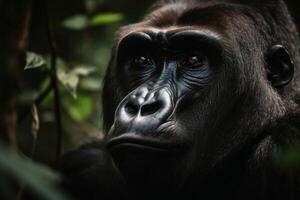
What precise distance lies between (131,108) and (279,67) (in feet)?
4.63

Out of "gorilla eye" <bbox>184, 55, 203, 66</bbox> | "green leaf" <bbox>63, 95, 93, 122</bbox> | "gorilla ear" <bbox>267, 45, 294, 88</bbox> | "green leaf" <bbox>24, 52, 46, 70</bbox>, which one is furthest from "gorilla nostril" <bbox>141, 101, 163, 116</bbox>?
"green leaf" <bbox>63, 95, 93, 122</bbox>

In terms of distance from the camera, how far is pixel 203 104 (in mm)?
4117

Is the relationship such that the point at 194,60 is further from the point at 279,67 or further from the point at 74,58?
the point at 74,58

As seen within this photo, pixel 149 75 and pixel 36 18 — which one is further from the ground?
pixel 149 75

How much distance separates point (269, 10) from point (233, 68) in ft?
2.83

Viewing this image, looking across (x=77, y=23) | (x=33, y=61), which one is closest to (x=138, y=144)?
(x=33, y=61)

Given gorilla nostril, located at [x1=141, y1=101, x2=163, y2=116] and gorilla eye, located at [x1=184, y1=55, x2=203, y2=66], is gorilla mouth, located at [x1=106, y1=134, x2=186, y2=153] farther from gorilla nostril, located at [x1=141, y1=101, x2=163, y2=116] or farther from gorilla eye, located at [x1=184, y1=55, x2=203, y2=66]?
gorilla eye, located at [x1=184, y1=55, x2=203, y2=66]

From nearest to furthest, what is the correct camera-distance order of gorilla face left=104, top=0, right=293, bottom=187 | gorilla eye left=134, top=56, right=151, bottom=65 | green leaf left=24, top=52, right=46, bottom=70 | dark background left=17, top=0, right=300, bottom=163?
gorilla face left=104, top=0, right=293, bottom=187 < gorilla eye left=134, top=56, right=151, bottom=65 < green leaf left=24, top=52, right=46, bottom=70 < dark background left=17, top=0, right=300, bottom=163

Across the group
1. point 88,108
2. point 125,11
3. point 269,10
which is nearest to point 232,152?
point 269,10

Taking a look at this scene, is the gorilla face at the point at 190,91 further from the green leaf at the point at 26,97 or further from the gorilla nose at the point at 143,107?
the green leaf at the point at 26,97

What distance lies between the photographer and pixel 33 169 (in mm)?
1548

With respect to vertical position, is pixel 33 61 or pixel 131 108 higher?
pixel 131 108

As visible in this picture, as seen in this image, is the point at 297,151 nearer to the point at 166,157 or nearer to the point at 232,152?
the point at 166,157

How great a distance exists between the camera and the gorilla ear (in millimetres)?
4492
